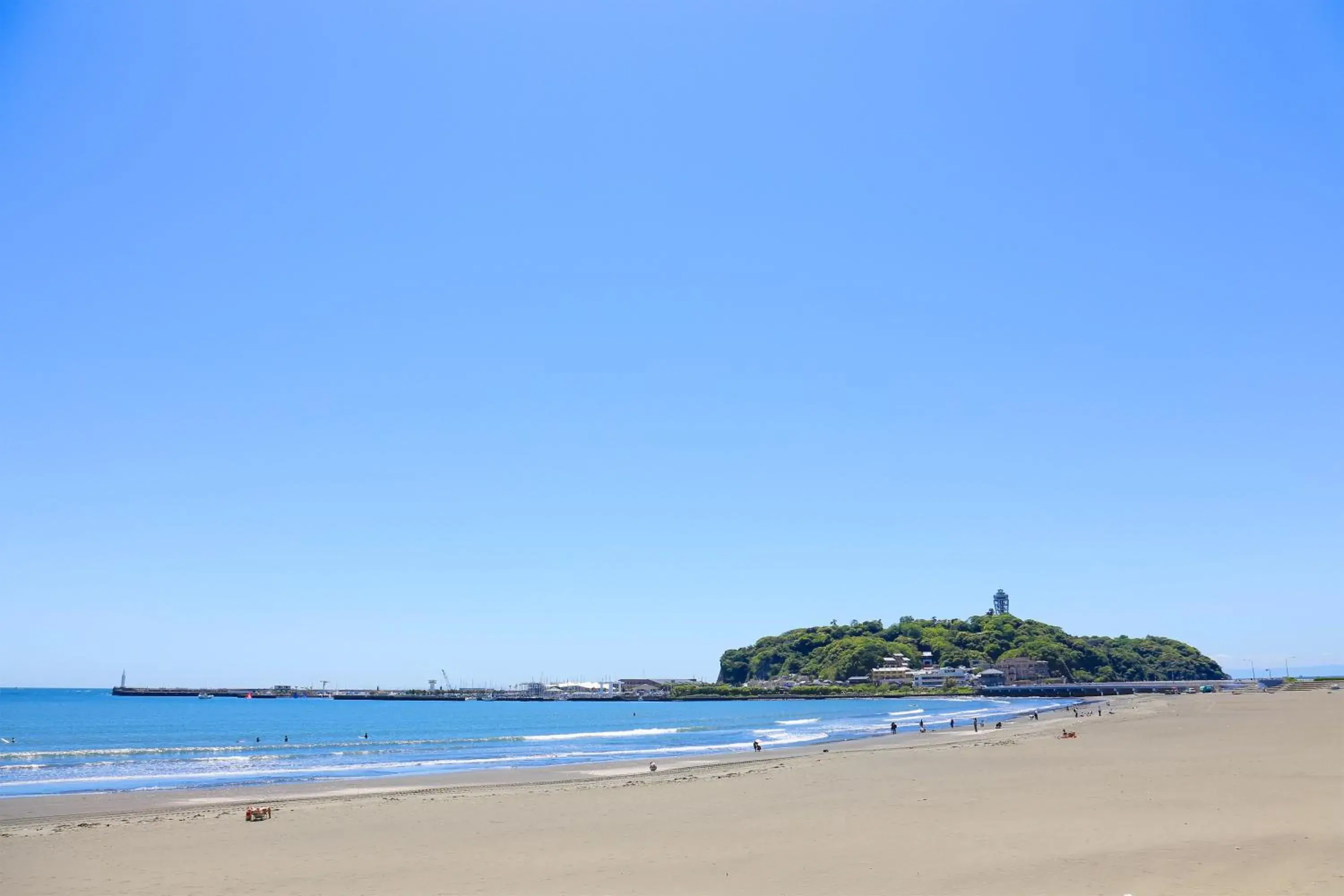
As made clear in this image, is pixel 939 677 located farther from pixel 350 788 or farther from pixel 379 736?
pixel 350 788

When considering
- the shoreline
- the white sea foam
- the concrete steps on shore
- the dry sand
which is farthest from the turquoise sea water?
the concrete steps on shore

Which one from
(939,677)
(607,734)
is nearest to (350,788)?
(607,734)

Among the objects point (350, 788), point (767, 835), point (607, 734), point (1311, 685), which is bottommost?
point (1311, 685)

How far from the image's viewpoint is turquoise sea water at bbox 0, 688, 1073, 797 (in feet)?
134

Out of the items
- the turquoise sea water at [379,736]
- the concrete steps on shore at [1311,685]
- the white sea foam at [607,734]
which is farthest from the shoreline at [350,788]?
the concrete steps on shore at [1311,685]

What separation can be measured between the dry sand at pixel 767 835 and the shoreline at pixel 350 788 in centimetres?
34

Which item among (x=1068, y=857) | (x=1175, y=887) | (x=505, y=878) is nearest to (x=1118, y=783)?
(x=1068, y=857)

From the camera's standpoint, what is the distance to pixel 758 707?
417ft

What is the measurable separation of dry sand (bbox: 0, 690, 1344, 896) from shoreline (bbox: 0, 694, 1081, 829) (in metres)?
0.34

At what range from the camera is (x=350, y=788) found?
105 ft

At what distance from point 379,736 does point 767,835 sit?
209 feet

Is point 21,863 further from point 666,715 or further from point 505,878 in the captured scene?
point 666,715

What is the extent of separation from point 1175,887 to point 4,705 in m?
189

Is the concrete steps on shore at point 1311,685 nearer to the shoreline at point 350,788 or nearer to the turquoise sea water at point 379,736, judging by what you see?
the turquoise sea water at point 379,736
